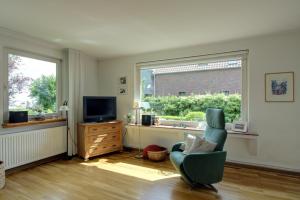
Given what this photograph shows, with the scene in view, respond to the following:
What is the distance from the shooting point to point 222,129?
2.84 m

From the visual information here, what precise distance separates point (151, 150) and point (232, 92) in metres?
2.01

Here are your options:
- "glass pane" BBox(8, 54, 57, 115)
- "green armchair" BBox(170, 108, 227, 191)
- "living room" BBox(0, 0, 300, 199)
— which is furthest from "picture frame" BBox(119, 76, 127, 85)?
"green armchair" BBox(170, 108, 227, 191)

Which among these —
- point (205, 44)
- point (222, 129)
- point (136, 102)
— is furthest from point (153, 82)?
point (222, 129)

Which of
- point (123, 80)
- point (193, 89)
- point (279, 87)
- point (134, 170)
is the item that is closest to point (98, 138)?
point (134, 170)

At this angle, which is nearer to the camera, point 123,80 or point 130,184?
point 130,184

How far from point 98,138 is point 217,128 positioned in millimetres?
2481

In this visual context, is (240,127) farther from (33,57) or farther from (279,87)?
(33,57)

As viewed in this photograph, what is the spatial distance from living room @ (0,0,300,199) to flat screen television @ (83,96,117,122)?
47 millimetres

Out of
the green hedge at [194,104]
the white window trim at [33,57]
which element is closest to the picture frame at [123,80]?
the green hedge at [194,104]

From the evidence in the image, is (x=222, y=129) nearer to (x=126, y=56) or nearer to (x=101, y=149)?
(x=101, y=149)

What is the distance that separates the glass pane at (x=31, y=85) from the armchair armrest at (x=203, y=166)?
3.02 meters

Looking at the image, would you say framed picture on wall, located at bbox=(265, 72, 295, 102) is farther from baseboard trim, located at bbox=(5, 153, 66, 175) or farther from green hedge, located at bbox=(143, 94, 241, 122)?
baseboard trim, located at bbox=(5, 153, 66, 175)

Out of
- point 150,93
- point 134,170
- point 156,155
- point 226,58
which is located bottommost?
point 134,170

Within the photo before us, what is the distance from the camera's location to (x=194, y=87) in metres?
4.18
